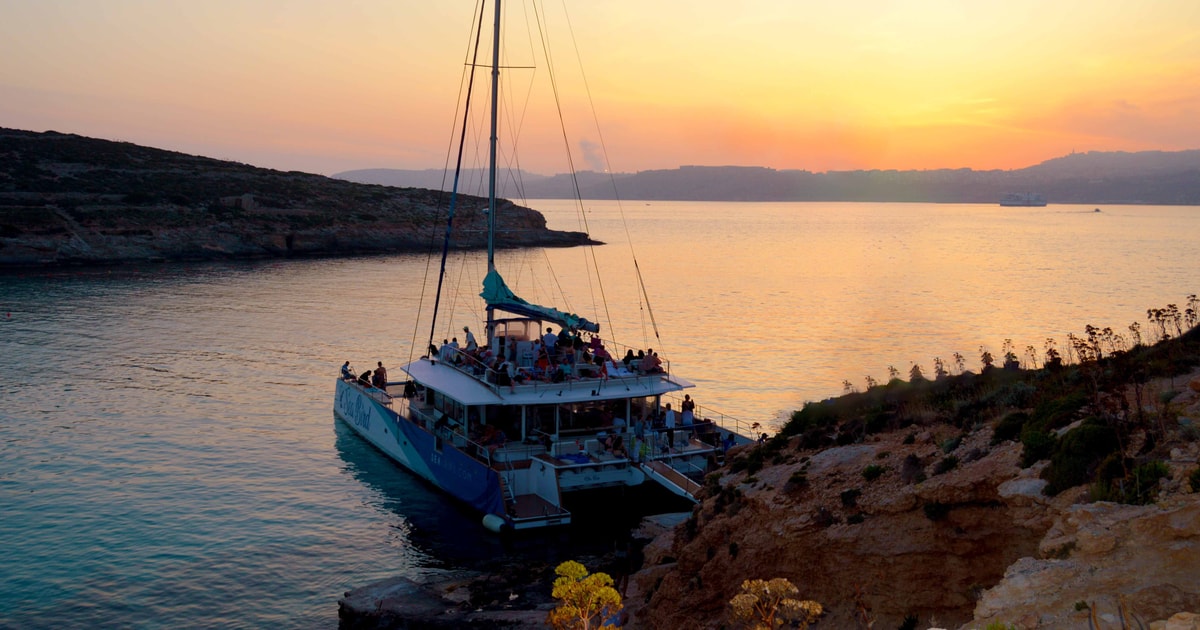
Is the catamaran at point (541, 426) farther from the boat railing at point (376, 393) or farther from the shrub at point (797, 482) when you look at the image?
the shrub at point (797, 482)

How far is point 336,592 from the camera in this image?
16.5 m

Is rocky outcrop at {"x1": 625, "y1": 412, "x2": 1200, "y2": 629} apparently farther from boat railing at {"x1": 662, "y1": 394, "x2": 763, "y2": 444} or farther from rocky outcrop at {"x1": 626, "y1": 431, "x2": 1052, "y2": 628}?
boat railing at {"x1": 662, "y1": 394, "x2": 763, "y2": 444}

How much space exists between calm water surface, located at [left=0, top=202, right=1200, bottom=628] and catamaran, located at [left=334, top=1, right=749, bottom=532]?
1.02 metres

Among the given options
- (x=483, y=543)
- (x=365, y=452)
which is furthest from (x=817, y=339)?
(x=483, y=543)

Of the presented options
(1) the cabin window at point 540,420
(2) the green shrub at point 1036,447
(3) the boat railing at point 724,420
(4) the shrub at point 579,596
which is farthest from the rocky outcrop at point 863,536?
(3) the boat railing at point 724,420

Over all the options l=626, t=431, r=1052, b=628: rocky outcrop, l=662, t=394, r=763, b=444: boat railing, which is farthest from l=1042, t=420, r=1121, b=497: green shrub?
l=662, t=394, r=763, b=444: boat railing

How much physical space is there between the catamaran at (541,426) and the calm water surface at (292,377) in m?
1.02

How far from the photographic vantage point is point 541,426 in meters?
20.8

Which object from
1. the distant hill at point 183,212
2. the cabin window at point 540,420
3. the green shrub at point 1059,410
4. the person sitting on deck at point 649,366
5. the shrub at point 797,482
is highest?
the distant hill at point 183,212

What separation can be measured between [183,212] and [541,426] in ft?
249

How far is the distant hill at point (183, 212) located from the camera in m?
74.8

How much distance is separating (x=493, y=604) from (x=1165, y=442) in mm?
9915

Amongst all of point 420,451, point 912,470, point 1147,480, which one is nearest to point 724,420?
point 420,451

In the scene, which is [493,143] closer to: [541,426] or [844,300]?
[541,426]
